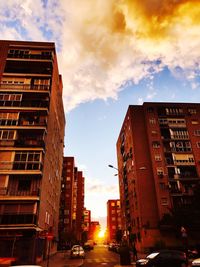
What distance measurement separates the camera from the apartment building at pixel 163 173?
40281mm

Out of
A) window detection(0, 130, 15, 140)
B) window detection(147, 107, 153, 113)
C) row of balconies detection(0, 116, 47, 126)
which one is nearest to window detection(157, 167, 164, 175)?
window detection(147, 107, 153, 113)

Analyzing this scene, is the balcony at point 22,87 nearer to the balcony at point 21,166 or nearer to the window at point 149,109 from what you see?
the balcony at point 21,166

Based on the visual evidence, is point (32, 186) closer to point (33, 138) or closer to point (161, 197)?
point (33, 138)

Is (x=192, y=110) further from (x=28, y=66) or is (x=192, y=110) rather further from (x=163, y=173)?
(x=28, y=66)

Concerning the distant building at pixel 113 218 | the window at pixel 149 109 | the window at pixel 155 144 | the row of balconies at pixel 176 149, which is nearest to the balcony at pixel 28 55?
the window at pixel 149 109

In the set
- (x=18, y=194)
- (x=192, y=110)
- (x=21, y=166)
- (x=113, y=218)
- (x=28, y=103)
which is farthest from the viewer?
(x=113, y=218)

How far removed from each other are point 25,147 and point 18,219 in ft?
29.9

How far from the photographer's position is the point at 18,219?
82.7 feet

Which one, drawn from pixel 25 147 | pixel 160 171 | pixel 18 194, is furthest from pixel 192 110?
pixel 18 194

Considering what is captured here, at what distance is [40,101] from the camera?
112ft

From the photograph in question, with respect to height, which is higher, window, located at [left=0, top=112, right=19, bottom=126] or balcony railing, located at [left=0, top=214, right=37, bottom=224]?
window, located at [left=0, top=112, right=19, bottom=126]

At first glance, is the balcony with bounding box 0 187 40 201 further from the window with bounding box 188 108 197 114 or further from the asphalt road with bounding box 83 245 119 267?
the window with bounding box 188 108 197 114

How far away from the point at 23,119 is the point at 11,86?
604cm

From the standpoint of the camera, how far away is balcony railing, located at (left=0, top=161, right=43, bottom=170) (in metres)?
28.2
